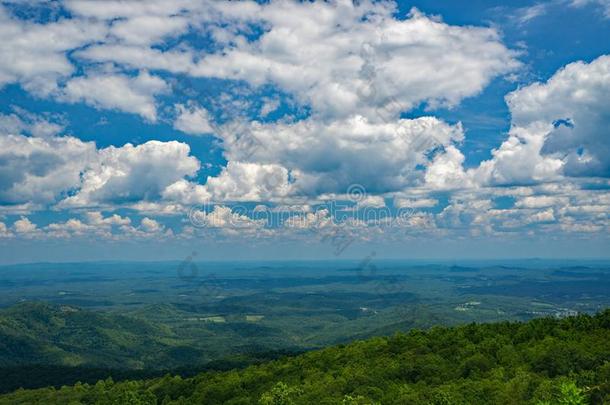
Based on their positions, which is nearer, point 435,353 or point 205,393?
point 435,353

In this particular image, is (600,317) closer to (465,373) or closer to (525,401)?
(465,373)

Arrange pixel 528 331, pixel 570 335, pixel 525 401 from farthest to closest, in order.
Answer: pixel 528 331 < pixel 570 335 < pixel 525 401

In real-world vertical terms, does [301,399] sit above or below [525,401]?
below

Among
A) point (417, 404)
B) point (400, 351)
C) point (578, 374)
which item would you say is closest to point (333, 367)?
point (400, 351)

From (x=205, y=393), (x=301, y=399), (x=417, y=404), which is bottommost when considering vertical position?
(x=205, y=393)

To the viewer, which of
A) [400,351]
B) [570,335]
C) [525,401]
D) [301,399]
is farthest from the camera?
[400,351]

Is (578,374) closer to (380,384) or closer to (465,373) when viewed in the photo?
(465,373)
